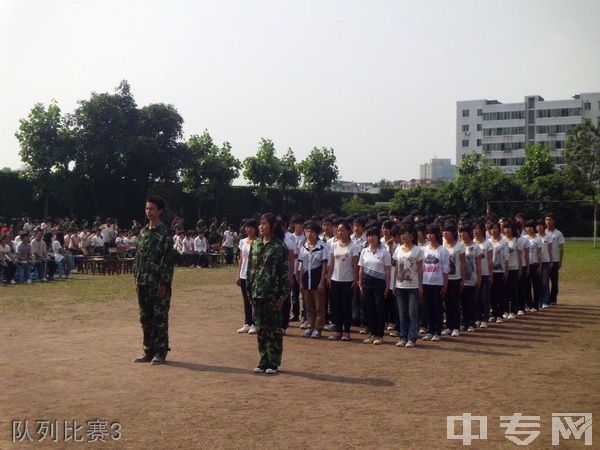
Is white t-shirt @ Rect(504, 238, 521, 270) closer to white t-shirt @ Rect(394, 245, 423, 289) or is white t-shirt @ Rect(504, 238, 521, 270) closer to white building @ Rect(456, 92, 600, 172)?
white t-shirt @ Rect(394, 245, 423, 289)

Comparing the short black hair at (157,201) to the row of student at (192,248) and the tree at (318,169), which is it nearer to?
the row of student at (192,248)

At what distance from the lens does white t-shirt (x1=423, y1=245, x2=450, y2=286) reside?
10.8 metres

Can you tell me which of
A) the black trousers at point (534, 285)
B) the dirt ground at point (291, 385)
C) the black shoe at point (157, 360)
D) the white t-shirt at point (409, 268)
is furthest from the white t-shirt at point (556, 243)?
the black shoe at point (157, 360)

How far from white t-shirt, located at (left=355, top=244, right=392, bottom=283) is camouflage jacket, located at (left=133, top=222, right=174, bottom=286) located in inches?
118

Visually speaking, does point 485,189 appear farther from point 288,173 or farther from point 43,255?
point 43,255

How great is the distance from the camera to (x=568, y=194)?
4622 centimetres

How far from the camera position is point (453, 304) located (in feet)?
37.6

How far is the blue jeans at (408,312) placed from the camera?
33.9 feet

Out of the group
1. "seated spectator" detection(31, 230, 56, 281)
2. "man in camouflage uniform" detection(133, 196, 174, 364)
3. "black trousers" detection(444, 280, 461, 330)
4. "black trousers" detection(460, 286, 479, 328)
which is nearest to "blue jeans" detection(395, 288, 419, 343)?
"black trousers" detection(444, 280, 461, 330)

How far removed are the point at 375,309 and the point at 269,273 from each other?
9.06 feet

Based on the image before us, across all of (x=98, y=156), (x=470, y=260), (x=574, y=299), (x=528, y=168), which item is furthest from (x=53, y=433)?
(x=528, y=168)

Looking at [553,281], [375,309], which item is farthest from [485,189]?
[375,309]

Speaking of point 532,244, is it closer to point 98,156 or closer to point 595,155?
point 98,156

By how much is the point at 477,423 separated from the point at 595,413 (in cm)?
126
